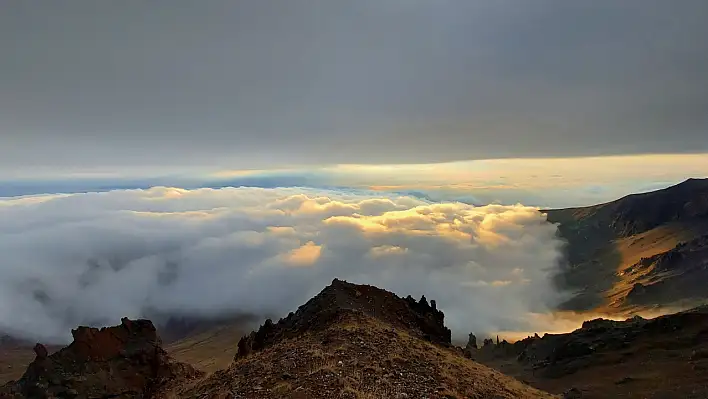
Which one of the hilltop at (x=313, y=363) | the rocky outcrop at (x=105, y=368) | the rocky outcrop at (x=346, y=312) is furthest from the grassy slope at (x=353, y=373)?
the rocky outcrop at (x=105, y=368)

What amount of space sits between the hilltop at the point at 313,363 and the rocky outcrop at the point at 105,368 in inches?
3.6

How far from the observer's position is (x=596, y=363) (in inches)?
3317

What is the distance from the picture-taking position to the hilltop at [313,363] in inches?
997

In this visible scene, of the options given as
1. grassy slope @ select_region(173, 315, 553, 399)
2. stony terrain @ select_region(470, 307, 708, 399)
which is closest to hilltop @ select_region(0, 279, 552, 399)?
grassy slope @ select_region(173, 315, 553, 399)

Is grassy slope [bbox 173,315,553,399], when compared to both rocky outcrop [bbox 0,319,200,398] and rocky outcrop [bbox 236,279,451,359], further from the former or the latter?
rocky outcrop [bbox 0,319,200,398]

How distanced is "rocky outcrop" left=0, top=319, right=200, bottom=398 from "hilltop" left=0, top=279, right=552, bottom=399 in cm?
9

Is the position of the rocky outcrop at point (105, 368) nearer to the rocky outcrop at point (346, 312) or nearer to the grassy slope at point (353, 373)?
the rocky outcrop at point (346, 312)

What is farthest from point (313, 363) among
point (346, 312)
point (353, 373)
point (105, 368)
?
point (105, 368)

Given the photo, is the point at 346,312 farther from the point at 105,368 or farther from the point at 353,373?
the point at 105,368

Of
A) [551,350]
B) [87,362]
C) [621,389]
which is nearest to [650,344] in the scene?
[551,350]

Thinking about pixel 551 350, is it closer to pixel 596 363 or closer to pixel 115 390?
pixel 596 363

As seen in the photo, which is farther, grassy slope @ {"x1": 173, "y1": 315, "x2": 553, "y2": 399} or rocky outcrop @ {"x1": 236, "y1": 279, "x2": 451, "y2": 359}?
rocky outcrop @ {"x1": 236, "y1": 279, "x2": 451, "y2": 359}

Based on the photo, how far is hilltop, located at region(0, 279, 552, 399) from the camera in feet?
83.1

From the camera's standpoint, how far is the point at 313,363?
27.8 metres
